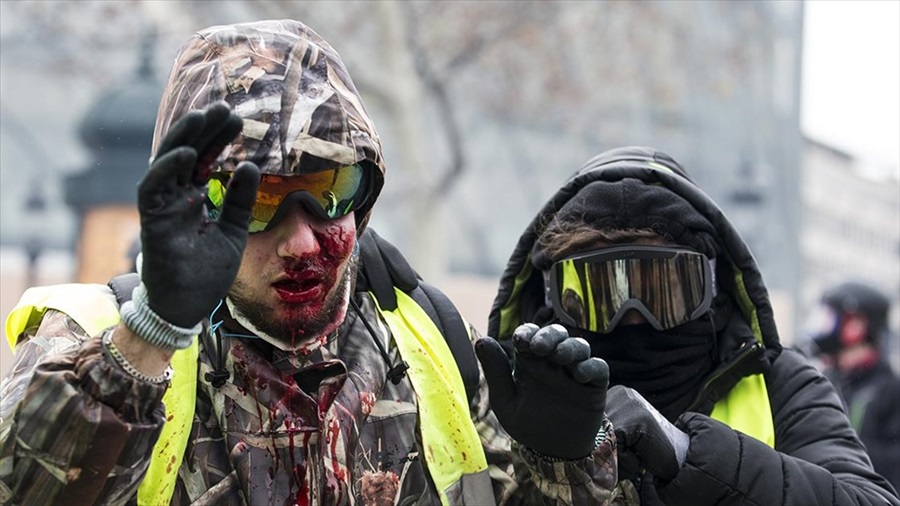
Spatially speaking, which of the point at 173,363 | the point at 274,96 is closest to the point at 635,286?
the point at 274,96

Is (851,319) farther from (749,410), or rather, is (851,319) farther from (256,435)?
(256,435)

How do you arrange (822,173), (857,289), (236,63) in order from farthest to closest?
(822,173)
(857,289)
(236,63)

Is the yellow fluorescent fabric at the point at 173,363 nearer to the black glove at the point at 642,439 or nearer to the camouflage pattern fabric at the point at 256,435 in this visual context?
the camouflage pattern fabric at the point at 256,435

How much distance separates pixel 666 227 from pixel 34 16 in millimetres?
14187

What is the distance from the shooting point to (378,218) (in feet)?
73.6

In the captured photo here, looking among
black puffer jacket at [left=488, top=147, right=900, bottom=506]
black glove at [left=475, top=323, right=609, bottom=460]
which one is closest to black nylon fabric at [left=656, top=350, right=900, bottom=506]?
black puffer jacket at [left=488, top=147, right=900, bottom=506]

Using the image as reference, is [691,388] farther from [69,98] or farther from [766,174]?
[766,174]

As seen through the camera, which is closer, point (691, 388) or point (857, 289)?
point (691, 388)

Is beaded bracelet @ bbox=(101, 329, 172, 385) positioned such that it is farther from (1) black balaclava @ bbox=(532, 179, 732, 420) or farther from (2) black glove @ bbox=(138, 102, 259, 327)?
(1) black balaclava @ bbox=(532, 179, 732, 420)

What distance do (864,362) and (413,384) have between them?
516 centimetres

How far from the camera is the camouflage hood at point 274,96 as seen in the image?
2.61 metres

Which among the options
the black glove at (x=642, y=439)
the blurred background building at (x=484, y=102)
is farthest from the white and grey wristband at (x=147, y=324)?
the blurred background building at (x=484, y=102)

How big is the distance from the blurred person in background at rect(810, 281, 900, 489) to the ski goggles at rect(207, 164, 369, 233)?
15.5 ft

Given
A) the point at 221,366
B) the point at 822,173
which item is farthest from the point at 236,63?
the point at 822,173
